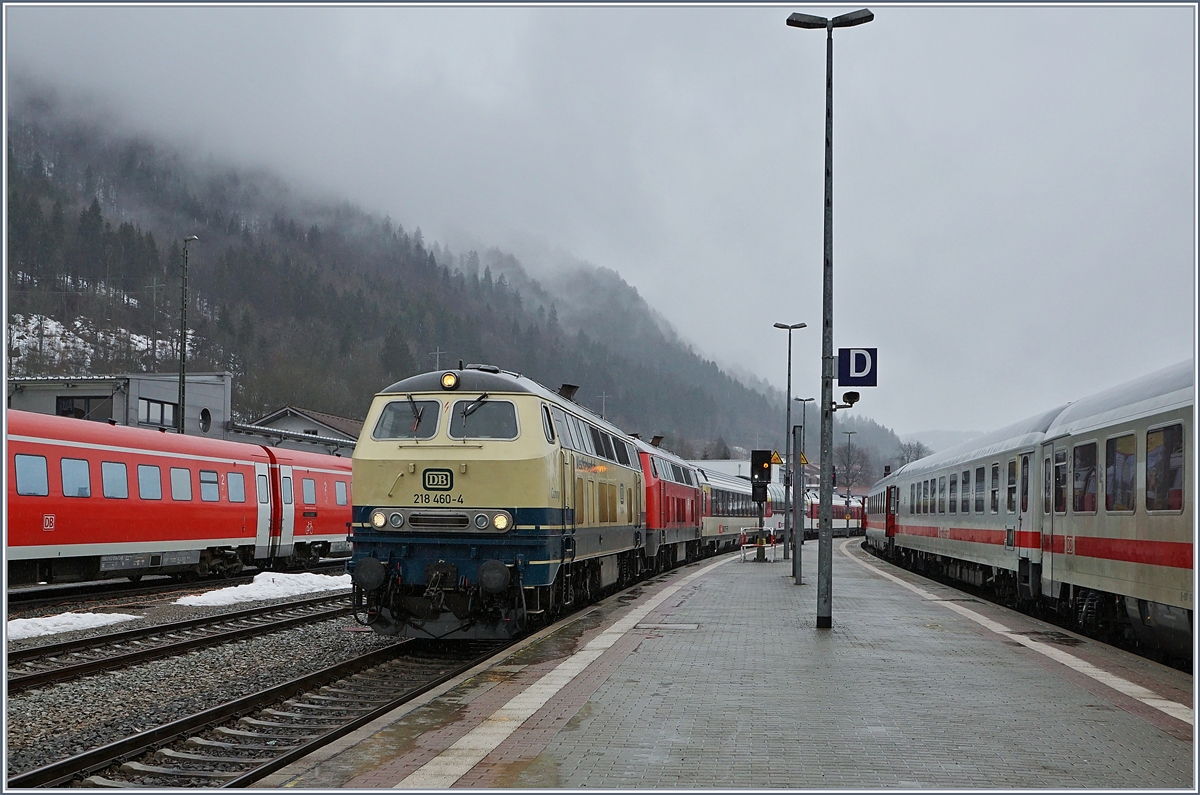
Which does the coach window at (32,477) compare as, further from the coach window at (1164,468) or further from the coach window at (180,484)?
the coach window at (1164,468)

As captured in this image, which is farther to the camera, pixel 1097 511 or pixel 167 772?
pixel 1097 511

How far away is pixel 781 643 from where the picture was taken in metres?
13.0

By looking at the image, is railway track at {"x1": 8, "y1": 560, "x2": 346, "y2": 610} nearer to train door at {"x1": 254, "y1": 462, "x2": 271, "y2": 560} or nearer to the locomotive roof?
train door at {"x1": 254, "y1": 462, "x2": 271, "y2": 560}

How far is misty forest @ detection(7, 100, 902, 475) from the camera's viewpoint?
3861 inches

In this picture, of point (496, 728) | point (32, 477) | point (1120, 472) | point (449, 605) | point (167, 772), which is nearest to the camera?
point (167, 772)

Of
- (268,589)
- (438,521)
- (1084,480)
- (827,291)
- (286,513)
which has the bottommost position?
(268,589)

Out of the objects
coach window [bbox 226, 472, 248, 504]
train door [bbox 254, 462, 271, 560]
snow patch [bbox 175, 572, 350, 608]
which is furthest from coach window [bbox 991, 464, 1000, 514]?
train door [bbox 254, 462, 271, 560]

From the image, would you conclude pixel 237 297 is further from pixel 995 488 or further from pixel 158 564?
pixel 995 488

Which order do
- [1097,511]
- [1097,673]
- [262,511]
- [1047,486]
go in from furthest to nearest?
1. [262,511]
2. [1047,486]
3. [1097,511]
4. [1097,673]

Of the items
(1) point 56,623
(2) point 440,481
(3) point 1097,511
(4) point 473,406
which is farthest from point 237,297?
(3) point 1097,511

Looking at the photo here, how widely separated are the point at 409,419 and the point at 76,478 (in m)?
8.91

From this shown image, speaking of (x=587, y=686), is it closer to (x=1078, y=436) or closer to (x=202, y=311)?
(x=1078, y=436)

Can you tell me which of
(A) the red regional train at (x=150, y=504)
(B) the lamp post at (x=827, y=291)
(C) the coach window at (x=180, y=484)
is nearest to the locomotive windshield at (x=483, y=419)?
(B) the lamp post at (x=827, y=291)

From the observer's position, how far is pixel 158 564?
71.4ft
